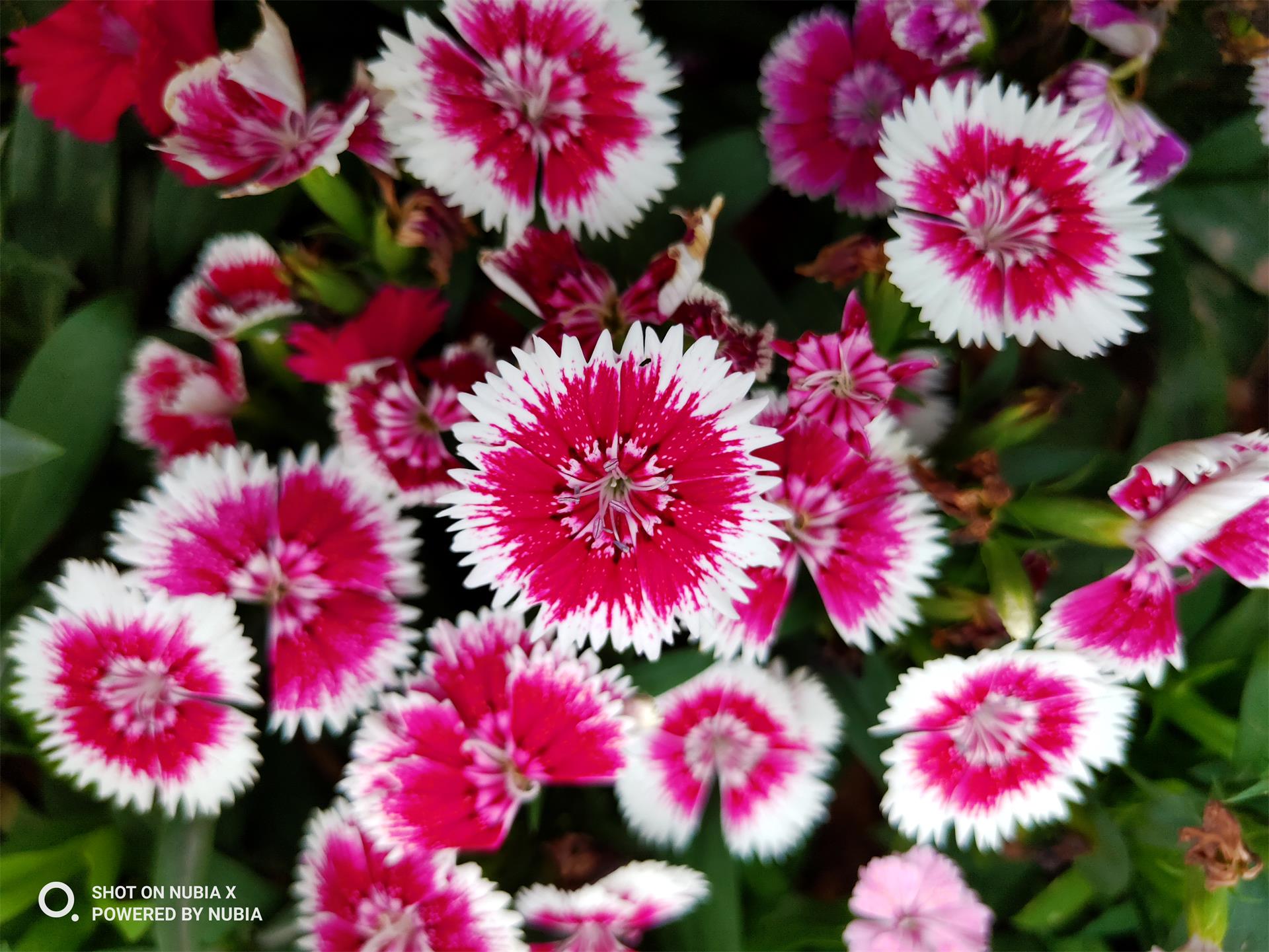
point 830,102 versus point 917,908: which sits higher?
point 830,102

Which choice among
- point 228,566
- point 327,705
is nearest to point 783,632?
point 327,705

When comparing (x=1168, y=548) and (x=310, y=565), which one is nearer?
(x=1168, y=548)

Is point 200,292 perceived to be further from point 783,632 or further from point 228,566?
point 783,632

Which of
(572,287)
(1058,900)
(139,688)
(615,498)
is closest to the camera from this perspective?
(615,498)

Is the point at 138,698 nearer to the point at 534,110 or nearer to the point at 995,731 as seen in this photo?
the point at 534,110

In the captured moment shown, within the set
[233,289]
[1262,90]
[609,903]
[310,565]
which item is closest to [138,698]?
[310,565]

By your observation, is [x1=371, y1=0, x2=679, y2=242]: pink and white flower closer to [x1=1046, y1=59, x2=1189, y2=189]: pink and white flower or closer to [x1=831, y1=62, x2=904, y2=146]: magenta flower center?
[x1=831, y1=62, x2=904, y2=146]: magenta flower center

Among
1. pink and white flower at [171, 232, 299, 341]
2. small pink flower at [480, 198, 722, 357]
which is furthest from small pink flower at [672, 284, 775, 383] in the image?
pink and white flower at [171, 232, 299, 341]
